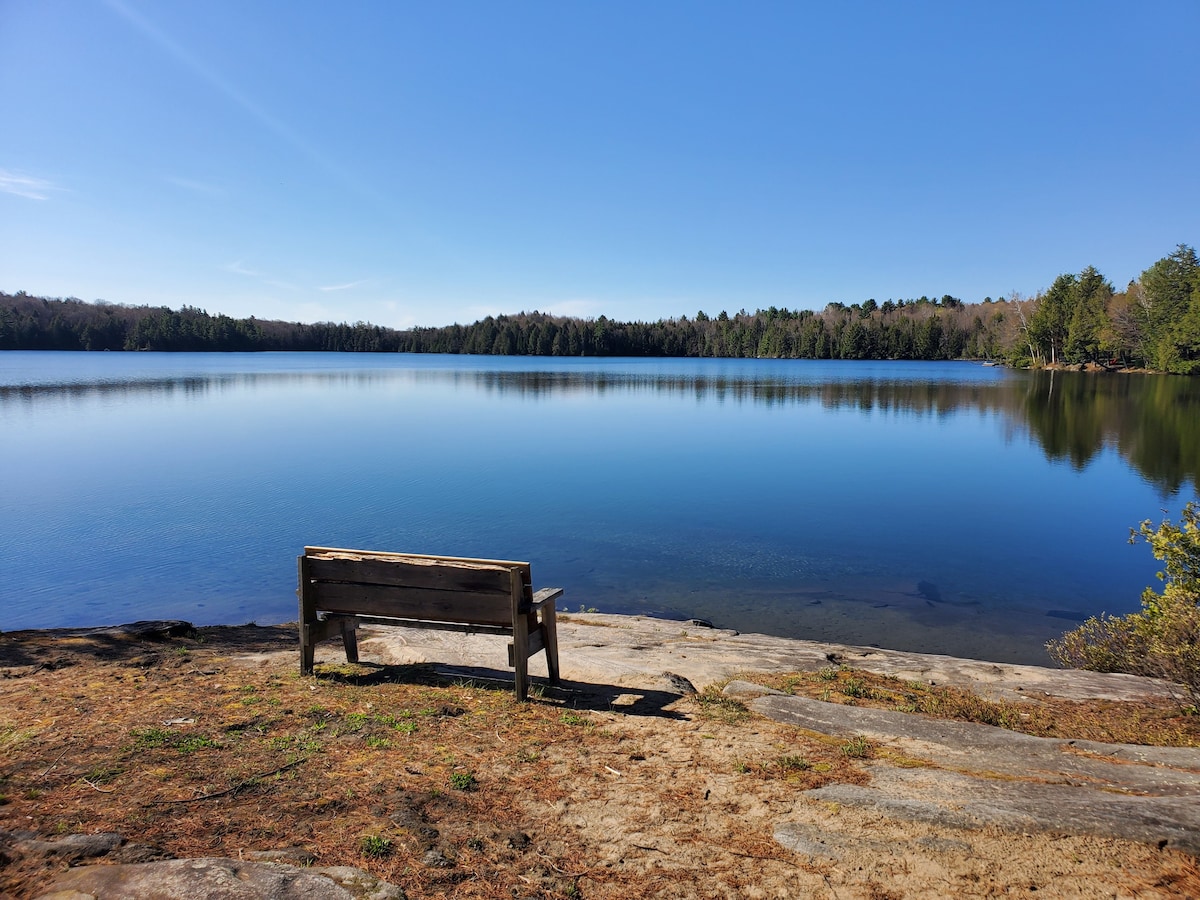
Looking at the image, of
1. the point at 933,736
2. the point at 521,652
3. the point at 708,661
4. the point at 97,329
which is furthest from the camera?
the point at 97,329

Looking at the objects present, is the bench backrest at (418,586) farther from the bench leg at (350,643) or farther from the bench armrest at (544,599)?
the bench leg at (350,643)

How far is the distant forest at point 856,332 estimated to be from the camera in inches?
3307

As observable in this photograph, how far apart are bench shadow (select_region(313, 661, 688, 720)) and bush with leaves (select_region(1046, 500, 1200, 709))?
4913 mm

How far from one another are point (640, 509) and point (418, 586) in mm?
13624

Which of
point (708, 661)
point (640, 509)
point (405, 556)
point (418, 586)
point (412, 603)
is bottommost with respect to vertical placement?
point (640, 509)

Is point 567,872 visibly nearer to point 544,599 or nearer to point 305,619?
point 544,599

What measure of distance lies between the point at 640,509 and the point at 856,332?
6009 inches

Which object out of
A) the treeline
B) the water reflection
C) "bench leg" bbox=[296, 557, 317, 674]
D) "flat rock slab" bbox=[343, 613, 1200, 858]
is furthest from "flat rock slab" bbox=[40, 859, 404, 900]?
the treeline

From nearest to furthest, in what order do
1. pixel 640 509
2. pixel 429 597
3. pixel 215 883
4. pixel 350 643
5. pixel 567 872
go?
pixel 215 883 → pixel 567 872 → pixel 429 597 → pixel 350 643 → pixel 640 509

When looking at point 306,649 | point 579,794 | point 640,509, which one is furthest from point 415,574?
point 640,509

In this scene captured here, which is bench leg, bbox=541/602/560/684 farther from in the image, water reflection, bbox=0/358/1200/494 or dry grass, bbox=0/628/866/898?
water reflection, bbox=0/358/1200/494

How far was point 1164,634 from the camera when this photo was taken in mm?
7754

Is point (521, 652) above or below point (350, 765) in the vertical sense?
above

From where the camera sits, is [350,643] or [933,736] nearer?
[933,736]
